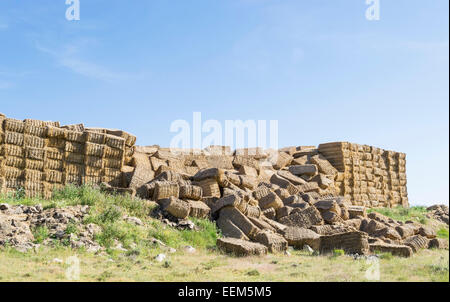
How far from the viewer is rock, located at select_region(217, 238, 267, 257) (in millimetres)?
12914

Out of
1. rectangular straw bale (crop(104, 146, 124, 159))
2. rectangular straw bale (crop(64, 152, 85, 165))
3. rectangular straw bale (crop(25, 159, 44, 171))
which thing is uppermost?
rectangular straw bale (crop(104, 146, 124, 159))

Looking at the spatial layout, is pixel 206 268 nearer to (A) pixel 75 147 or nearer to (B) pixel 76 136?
(A) pixel 75 147

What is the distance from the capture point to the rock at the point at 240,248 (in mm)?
12914

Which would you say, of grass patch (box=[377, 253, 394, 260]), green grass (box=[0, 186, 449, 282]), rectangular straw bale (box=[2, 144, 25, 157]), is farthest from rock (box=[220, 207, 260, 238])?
rectangular straw bale (box=[2, 144, 25, 157])

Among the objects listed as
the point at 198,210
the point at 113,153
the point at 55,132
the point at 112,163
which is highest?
the point at 55,132

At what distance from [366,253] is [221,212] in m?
4.82

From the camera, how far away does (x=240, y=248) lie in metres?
13.0

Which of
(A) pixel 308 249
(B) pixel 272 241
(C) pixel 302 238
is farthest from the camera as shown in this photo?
(C) pixel 302 238

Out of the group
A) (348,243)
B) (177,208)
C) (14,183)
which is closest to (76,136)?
(14,183)

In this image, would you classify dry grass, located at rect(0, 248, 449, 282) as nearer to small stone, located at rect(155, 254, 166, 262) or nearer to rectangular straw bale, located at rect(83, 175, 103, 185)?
small stone, located at rect(155, 254, 166, 262)
